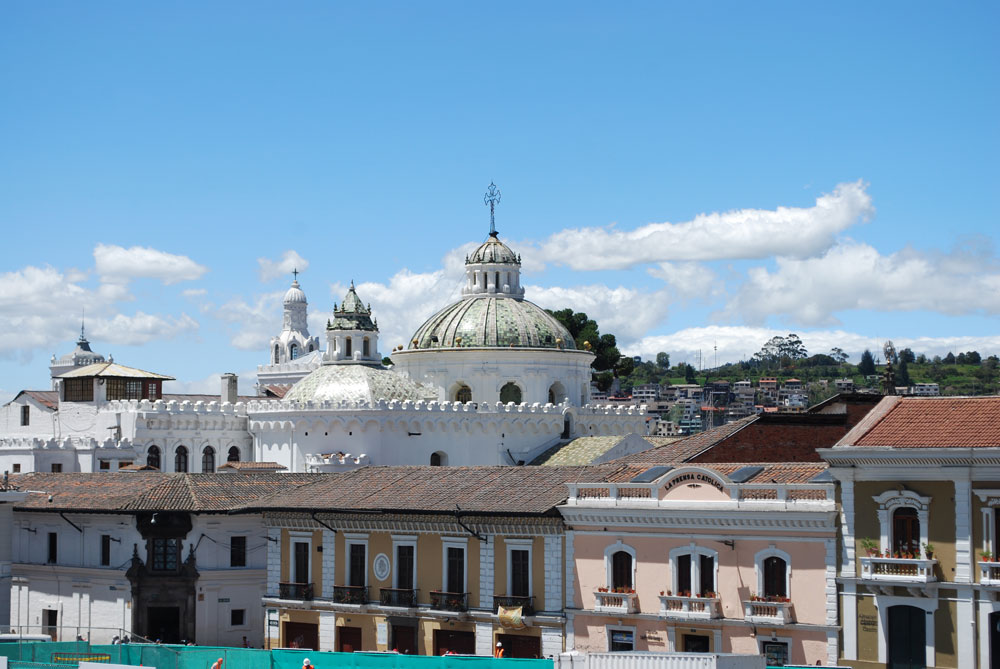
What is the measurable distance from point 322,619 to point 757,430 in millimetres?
17745

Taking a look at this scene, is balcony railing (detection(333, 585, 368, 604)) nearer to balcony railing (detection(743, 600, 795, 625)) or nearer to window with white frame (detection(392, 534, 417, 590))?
window with white frame (detection(392, 534, 417, 590))

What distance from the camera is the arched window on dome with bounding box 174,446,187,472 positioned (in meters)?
91.1

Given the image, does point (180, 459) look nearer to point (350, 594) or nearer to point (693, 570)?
point (350, 594)

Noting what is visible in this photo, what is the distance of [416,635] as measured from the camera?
5553 cm

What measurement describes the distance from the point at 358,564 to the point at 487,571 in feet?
20.2

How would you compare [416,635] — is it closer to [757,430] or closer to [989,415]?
[757,430]

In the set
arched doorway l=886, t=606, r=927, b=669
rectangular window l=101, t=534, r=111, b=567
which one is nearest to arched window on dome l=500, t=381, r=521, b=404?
rectangular window l=101, t=534, r=111, b=567

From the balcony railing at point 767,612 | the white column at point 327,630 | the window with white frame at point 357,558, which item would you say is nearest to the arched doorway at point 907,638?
the balcony railing at point 767,612

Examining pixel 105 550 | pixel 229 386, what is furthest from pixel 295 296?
pixel 105 550

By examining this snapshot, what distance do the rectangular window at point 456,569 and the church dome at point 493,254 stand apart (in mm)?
43657

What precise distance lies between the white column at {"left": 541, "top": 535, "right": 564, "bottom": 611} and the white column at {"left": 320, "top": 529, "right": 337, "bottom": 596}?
9.52 metres

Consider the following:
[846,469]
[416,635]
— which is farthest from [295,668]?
[846,469]

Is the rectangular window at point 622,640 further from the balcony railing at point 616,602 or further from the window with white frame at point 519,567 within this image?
the window with white frame at point 519,567

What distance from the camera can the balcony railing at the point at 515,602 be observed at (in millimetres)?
52531
